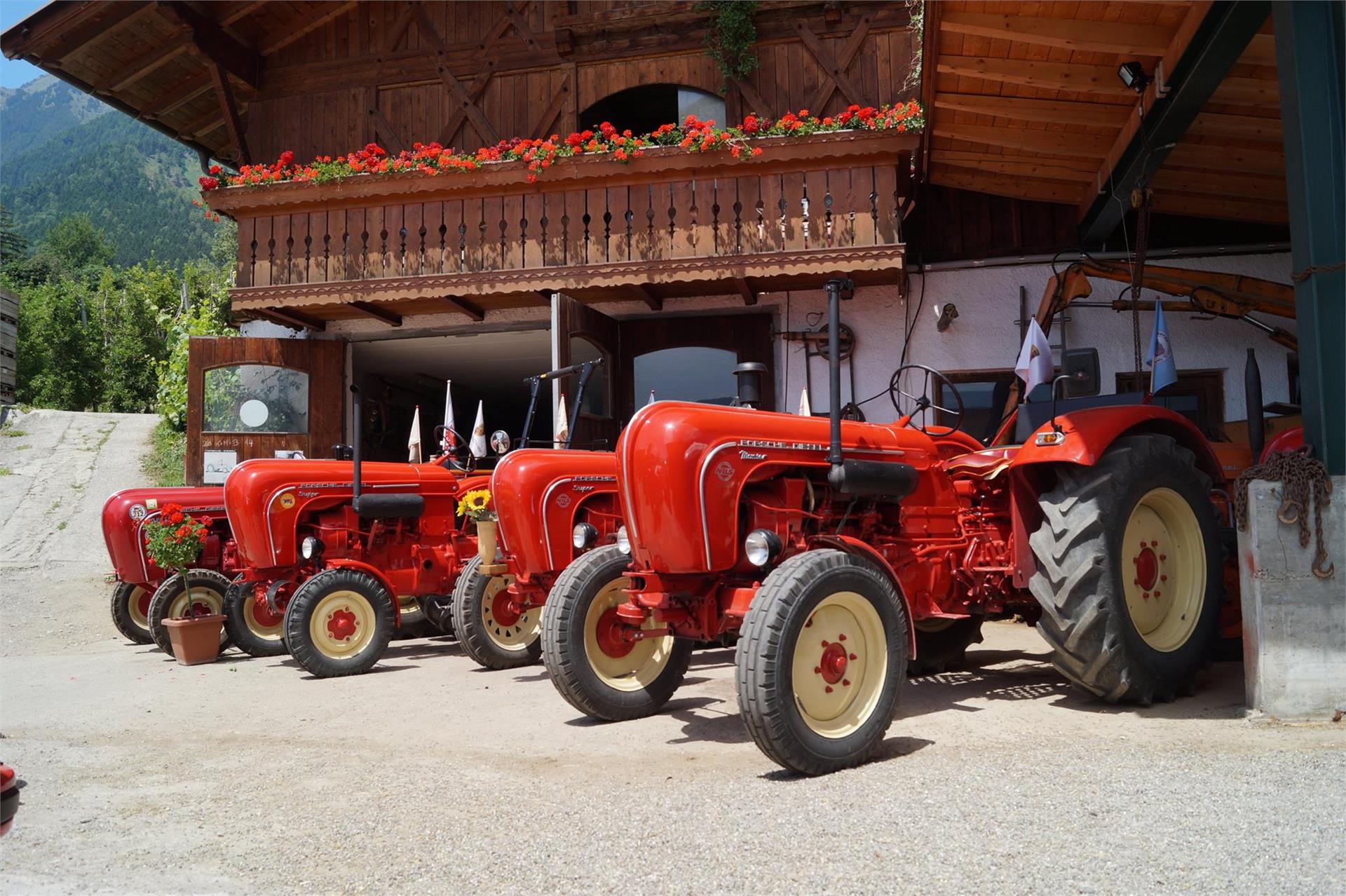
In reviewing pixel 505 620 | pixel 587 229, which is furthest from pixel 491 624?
pixel 587 229

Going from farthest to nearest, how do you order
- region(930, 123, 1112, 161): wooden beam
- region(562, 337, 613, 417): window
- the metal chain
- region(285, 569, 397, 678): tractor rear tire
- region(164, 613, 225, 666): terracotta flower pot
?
region(562, 337, 613, 417): window
region(930, 123, 1112, 161): wooden beam
region(164, 613, 225, 666): terracotta flower pot
region(285, 569, 397, 678): tractor rear tire
the metal chain

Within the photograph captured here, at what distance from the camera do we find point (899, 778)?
3424mm

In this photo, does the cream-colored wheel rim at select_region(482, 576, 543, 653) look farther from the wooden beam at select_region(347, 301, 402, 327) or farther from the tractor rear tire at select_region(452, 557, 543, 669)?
the wooden beam at select_region(347, 301, 402, 327)

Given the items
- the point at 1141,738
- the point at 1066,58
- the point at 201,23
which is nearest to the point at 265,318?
the point at 201,23

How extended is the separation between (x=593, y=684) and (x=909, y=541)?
1.61 m

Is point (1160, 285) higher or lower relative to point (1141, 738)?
higher

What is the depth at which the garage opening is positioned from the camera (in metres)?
12.6

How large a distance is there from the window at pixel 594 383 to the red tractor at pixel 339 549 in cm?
197

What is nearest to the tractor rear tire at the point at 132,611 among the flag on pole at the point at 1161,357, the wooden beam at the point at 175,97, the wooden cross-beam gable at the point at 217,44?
the wooden cross-beam gable at the point at 217,44

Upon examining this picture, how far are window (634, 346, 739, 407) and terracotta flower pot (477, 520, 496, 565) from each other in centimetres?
A: 460

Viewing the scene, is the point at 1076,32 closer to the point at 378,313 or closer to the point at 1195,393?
the point at 1195,393

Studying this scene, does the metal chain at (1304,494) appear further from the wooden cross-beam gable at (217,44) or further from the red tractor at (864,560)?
the wooden cross-beam gable at (217,44)

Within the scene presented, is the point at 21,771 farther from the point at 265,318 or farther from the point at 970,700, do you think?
the point at 265,318

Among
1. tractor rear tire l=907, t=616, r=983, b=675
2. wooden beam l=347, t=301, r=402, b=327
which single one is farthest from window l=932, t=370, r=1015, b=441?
wooden beam l=347, t=301, r=402, b=327
